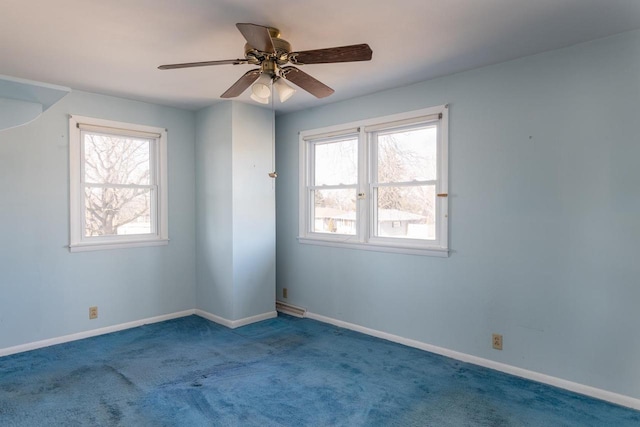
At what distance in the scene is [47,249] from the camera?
366 centimetres

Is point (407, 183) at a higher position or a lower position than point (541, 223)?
higher

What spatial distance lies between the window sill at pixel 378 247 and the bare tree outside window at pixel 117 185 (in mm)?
1833

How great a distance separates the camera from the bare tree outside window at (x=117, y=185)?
3.97m

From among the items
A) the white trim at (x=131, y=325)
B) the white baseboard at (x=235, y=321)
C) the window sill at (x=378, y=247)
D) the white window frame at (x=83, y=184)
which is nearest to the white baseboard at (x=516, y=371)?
the window sill at (x=378, y=247)

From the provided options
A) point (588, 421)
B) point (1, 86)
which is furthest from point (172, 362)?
point (588, 421)

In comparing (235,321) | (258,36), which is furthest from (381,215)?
(258,36)

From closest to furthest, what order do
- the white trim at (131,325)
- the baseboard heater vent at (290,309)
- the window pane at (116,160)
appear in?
the white trim at (131,325), the window pane at (116,160), the baseboard heater vent at (290,309)

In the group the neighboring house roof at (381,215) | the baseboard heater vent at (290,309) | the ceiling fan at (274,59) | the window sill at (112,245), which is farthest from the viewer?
the baseboard heater vent at (290,309)

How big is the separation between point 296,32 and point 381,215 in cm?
204

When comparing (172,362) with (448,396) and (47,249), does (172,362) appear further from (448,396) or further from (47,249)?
(448,396)

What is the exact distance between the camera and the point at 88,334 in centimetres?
388

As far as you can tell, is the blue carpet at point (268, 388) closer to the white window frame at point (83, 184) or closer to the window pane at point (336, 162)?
the white window frame at point (83, 184)

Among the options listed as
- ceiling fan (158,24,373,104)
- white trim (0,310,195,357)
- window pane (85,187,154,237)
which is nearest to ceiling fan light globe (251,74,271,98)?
ceiling fan (158,24,373,104)

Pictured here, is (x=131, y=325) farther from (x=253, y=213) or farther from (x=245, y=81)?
(x=245, y=81)
